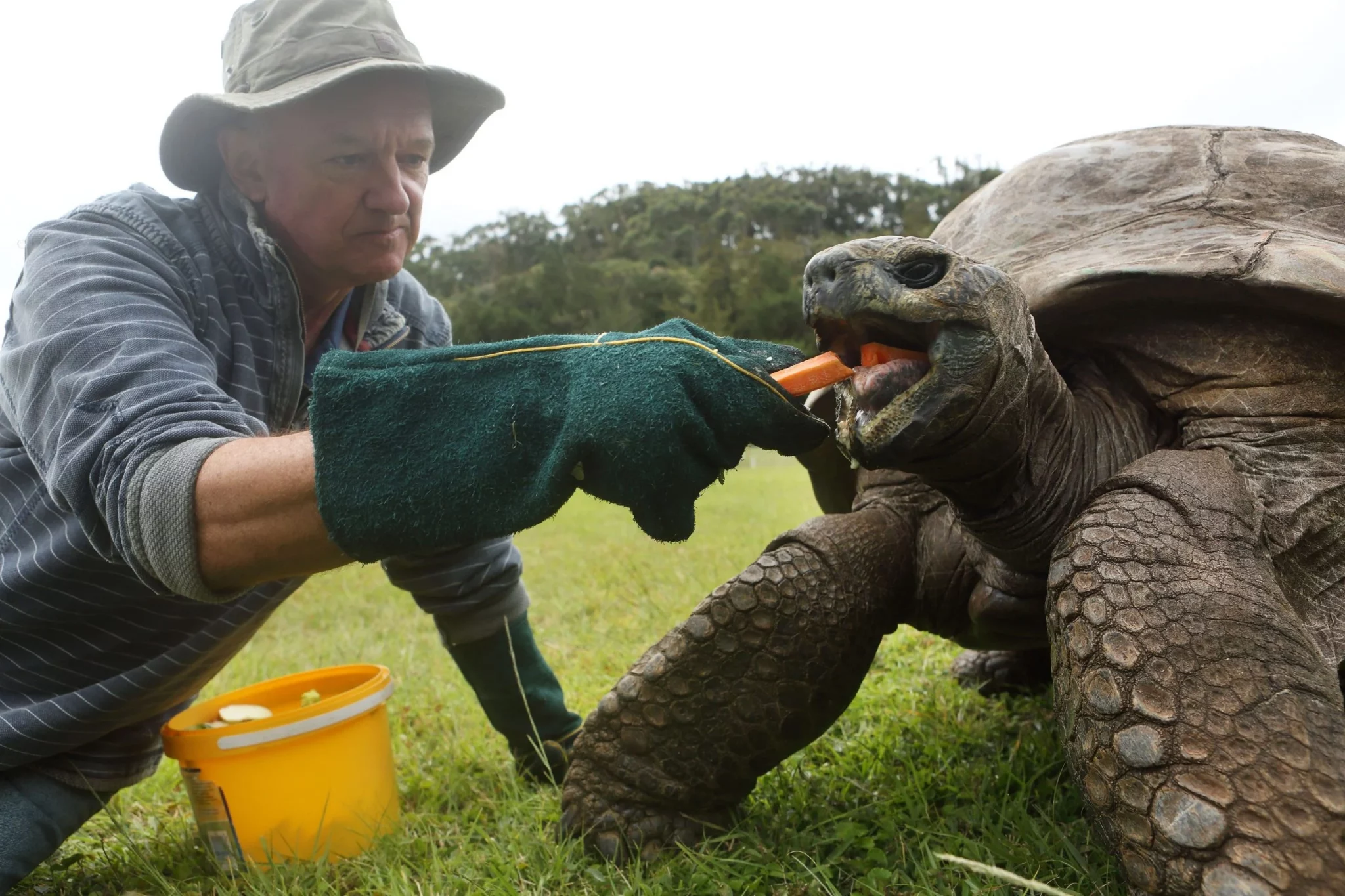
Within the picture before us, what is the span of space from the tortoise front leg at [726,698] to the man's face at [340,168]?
1190 millimetres

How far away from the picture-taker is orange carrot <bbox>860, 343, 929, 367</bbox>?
155 cm

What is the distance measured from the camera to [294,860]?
208 cm

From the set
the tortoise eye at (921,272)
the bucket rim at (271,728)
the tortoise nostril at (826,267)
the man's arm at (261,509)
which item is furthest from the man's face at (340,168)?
the tortoise eye at (921,272)

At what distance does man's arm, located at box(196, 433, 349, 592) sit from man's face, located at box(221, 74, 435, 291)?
905 mm

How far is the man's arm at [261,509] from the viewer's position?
4.61 feet

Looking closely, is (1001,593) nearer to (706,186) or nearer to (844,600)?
(844,600)

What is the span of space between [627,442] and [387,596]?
16.1 feet

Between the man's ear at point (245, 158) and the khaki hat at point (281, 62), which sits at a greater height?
the khaki hat at point (281, 62)

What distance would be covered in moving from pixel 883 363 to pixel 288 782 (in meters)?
1.63

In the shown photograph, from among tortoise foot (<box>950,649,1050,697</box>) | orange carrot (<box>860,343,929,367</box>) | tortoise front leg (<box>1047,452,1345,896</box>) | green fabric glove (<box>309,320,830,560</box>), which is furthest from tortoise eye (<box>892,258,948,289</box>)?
tortoise foot (<box>950,649,1050,697</box>)

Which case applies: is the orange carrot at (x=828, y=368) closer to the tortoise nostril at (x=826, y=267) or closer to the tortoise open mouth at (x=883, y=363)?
the tortoise open mouth at (x=883, y=363)

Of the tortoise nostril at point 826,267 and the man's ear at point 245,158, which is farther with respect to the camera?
the man's ear at point 245,158

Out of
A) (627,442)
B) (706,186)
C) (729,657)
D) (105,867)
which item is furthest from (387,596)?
(706,186)

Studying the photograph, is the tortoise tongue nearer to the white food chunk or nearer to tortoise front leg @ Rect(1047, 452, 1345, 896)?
tortoise front leg @ Rect(1047, 452, 1345, 896)
